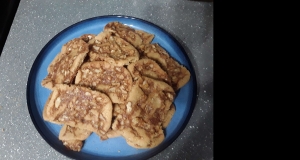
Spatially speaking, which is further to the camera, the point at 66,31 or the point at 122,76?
the point at 66,31

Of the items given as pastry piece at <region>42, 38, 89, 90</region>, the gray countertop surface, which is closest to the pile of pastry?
pastry piece at <region>42, 38, 89, 90</region>

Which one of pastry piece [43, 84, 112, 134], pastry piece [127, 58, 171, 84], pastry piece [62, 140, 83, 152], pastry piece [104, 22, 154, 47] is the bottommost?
pastry piece [62, 140, 83, 152]

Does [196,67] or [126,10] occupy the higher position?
[126,10]

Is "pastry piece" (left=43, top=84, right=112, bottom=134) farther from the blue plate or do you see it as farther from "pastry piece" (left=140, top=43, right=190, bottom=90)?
"pastry piece" (left=140, top=43, right=190, bottom=90)

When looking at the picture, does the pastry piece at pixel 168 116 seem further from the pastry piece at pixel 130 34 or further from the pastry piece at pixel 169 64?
the pastry piece at pixel 130 34

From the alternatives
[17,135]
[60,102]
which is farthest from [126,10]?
[17,135]

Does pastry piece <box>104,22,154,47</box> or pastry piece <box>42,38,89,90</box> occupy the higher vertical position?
pastry piece <box>104,22,154,47</box>

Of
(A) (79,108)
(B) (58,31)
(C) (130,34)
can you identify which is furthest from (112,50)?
(B) (58,31)
